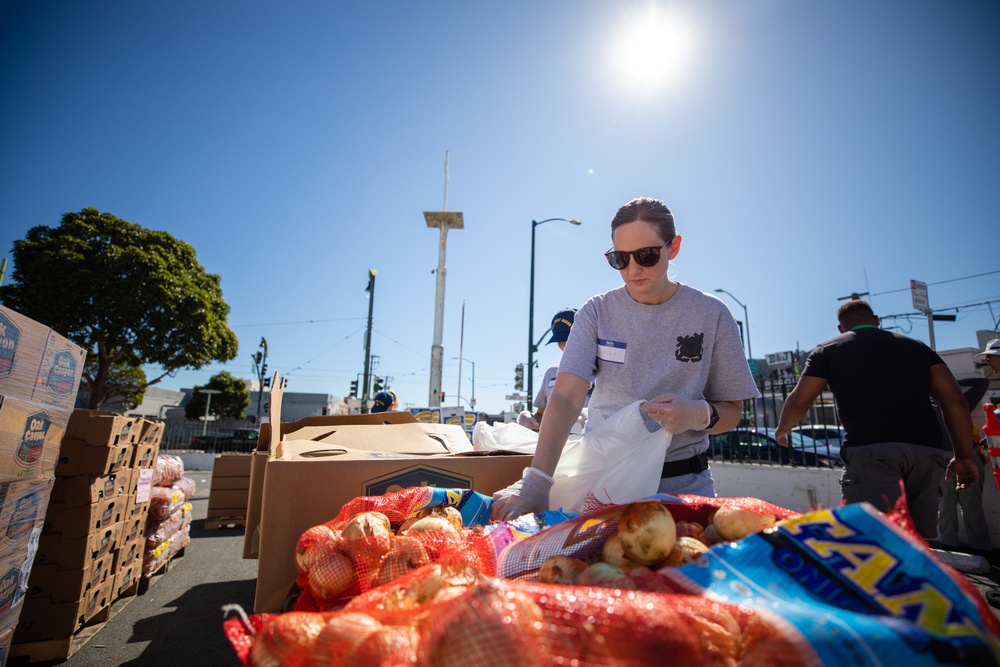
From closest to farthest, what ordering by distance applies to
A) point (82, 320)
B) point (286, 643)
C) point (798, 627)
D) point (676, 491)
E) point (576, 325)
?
point (798, 627)
point (286, 643)
point (676, 491)
point (576, 325)
point (82, 320)

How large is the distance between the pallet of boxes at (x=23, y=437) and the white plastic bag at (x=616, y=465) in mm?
2544

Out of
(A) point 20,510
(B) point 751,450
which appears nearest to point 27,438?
(A) point 20,510

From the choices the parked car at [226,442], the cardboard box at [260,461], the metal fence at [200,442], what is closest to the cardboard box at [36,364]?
the cardboard box at [260,461]

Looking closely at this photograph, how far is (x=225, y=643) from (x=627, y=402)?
3.44m

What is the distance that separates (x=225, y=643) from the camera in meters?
3.41

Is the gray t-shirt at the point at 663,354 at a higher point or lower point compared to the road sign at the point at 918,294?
lower

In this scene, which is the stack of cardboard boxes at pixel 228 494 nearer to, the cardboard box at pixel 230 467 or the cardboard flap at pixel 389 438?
the cardboard box at pixel 230 467

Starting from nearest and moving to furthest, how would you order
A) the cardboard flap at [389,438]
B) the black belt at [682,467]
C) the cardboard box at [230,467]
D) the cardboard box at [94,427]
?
1. the black belt at [682,467]
2. the cardboard flap at [389,438]
3. the cardboard box at [94,427]
4. the cardboard box at [230,467]

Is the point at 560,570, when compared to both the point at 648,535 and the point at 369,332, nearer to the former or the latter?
the point at 648,535

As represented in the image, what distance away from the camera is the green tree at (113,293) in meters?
17.6

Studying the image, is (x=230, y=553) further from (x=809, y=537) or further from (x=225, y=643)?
(x=809, y=537)

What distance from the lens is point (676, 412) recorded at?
170cm

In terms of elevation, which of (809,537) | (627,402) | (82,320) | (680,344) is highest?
(82,320)

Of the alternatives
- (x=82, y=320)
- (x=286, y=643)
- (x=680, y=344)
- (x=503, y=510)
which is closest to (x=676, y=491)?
(x=680, y=344)
